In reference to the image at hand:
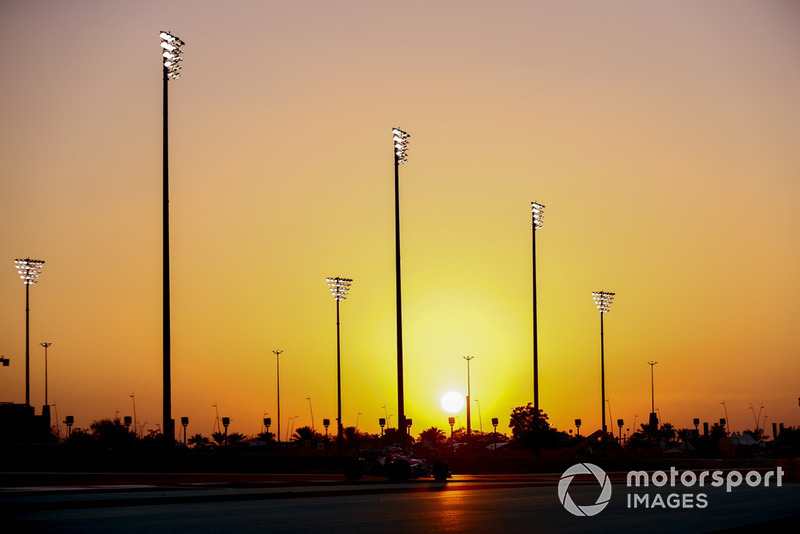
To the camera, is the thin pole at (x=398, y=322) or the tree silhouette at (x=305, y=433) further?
the tree silhouette at (x=305, y=433)

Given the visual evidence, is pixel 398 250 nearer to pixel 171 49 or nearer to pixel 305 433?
pixel 171 49

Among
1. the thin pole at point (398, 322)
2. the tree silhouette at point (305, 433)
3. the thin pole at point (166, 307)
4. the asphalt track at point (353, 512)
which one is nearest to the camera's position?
the asphalt track at point (353, 512)

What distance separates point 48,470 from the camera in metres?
46.2

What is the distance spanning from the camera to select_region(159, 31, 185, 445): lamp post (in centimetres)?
3841

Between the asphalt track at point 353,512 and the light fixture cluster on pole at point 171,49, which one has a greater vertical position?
the light fixture cluster on pole at point 171,49

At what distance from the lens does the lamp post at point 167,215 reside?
38.4 m

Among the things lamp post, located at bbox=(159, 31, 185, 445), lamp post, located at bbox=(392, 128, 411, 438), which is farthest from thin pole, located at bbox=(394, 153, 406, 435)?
lamp post, located at bbox=(159, 31, 185, 445)

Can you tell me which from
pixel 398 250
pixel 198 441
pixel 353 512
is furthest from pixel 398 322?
pixel 198 441

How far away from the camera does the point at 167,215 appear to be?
132 ft

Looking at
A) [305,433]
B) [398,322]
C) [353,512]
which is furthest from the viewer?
[305,433]

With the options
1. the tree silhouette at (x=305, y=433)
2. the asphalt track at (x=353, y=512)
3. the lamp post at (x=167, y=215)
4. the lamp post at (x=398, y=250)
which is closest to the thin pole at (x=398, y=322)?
the lamp post at (x=398, y=250)

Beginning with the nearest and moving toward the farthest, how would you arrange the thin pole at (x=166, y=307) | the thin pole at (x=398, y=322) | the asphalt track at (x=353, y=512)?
the asphalt track at (x=353, y=512)
the thin pole at (x=166, y=307)
the thin pole at (x=398, y=322)

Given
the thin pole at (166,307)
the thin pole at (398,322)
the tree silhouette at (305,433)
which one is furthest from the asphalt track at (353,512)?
the tree silhouette at (305,433)

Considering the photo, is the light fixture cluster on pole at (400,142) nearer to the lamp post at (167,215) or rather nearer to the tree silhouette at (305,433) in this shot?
the lamp post at (167,215)
